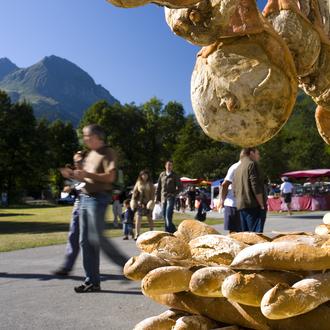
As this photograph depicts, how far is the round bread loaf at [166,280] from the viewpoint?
901 millimetres

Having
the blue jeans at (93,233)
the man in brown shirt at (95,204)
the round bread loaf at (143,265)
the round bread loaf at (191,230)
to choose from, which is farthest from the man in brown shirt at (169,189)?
the round bread loaf at (143,265)

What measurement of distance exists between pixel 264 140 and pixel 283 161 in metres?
42.4

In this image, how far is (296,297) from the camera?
80 cm

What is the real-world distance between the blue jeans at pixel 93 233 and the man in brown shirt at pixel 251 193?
1982 millimetres

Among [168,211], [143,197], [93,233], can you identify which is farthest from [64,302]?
[143,197]

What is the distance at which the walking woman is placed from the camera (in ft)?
34.1

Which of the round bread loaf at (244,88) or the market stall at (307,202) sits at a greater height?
the round bread loaf at (244,88)

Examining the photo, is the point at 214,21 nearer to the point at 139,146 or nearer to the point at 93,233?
the point at 93,233

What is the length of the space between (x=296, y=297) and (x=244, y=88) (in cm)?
36

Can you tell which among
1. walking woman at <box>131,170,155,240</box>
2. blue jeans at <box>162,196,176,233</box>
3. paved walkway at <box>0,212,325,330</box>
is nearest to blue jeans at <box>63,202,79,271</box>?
paved walkway at <box>0,212,325,330</box>

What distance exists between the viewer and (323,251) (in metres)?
0.85

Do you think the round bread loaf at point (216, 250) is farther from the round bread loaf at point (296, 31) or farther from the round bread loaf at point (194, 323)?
the round bread loaf at point (296, 31)

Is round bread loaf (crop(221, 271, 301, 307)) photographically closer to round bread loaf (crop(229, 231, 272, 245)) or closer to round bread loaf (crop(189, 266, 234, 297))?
round bread loaf (crop(189, 266, 234, 297))

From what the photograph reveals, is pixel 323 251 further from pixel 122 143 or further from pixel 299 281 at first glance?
pixel 122 143
